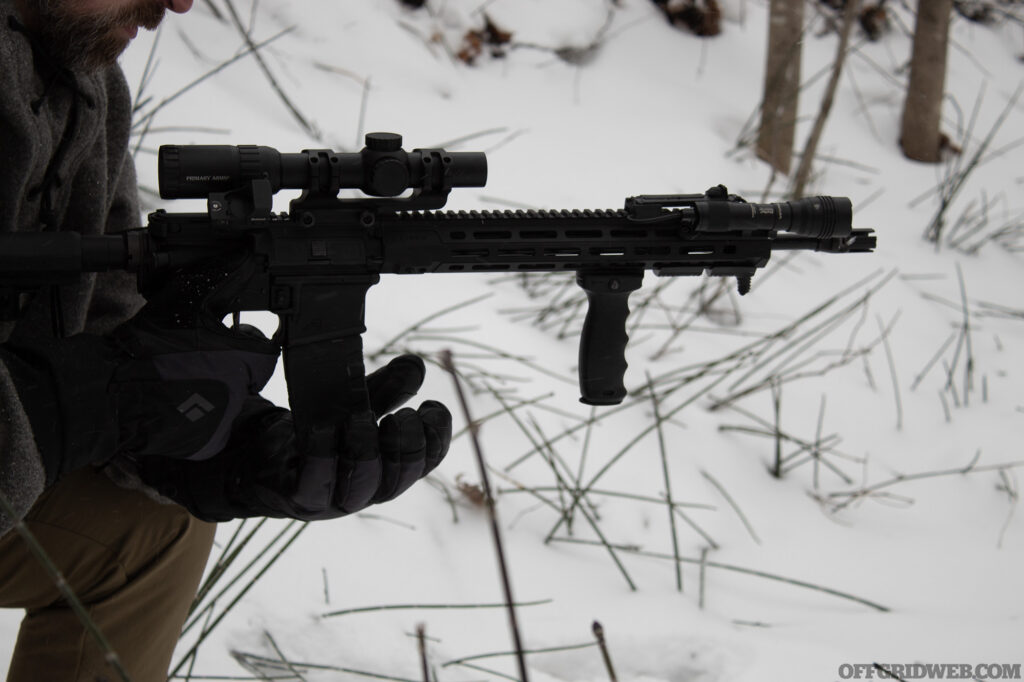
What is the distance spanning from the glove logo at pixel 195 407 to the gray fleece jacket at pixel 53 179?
0.23 m

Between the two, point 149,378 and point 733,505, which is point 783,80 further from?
point 149,378

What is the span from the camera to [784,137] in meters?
4.29

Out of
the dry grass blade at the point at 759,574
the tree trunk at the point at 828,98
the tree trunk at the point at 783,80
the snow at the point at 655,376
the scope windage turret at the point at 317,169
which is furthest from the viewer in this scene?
the tree trunk at the point at 783,80

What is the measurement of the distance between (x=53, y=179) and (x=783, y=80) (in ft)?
10.5

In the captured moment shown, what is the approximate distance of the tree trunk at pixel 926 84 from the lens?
4312 millimetres

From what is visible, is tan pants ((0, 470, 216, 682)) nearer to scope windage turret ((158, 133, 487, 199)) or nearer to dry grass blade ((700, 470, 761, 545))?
scope windage turret ((158, 133, 487, 199))

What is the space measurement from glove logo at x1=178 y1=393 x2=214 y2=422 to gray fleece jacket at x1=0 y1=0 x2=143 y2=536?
8.9 inches

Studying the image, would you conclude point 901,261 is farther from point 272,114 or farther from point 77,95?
point 77,95

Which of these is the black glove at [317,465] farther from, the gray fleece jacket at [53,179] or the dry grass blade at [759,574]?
the dry grass blade at [759,574]

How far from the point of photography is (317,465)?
1.51 m

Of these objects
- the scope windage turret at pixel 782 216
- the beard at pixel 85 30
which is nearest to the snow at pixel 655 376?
the scope windage turret at pixel 782 216

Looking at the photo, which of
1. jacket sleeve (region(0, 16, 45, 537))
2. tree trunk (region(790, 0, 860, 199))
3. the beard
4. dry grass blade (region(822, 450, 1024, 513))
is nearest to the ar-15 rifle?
jacket sleeve (region(0, 16, 45, 537))

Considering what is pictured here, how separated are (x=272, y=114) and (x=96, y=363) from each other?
225cm

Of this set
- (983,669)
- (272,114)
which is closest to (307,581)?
(983,669)
